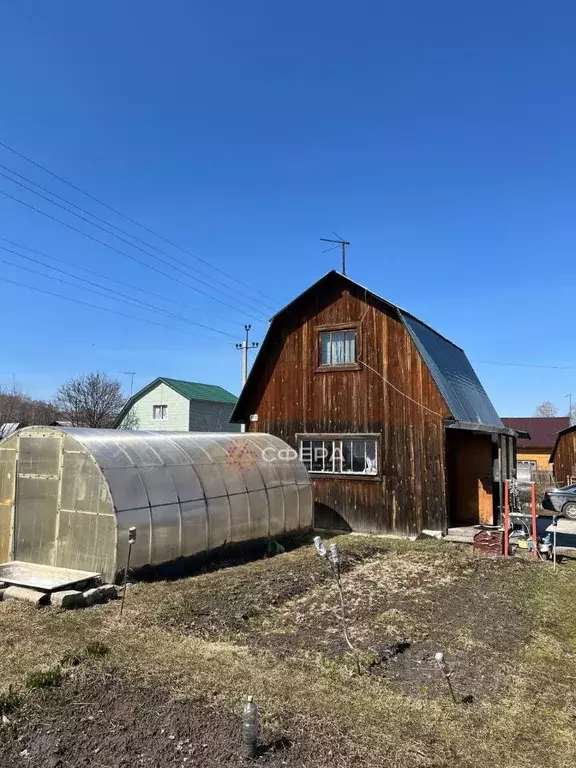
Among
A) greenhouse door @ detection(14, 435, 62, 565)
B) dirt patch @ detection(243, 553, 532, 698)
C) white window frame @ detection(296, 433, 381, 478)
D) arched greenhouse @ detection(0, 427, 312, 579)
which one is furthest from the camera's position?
white window frame @ detection(296, 433, 381, 478)

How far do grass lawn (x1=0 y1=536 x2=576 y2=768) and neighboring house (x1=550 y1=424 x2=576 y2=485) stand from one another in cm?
2695

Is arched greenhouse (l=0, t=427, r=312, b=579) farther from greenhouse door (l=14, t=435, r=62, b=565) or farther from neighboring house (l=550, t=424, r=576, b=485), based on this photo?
neighboring house (l=550, t=424, r=576, b=485)

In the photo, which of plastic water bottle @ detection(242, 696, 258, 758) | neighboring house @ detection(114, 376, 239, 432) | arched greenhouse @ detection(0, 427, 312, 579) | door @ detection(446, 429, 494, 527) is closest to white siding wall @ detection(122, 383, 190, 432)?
neighboring house @ detection(114, 376, 239, 432)

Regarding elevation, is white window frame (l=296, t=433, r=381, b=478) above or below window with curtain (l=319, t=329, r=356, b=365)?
below

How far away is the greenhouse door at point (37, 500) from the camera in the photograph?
36.0 ft

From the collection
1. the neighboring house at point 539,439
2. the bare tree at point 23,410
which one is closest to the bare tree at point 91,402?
the bare tree at point 23,410

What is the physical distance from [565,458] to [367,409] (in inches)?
940

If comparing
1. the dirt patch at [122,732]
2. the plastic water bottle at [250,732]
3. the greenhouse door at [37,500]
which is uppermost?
the greenhouse door at [37,500]

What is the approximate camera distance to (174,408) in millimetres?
42094

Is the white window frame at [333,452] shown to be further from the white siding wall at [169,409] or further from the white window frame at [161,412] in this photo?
the white window frame at [161,412]

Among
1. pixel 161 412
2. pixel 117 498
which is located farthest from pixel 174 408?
pixel 117 498

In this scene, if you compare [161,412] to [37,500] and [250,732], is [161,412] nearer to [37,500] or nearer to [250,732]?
[37,500]

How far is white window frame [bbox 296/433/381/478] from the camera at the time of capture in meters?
16.2

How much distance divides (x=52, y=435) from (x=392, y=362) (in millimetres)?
9140
